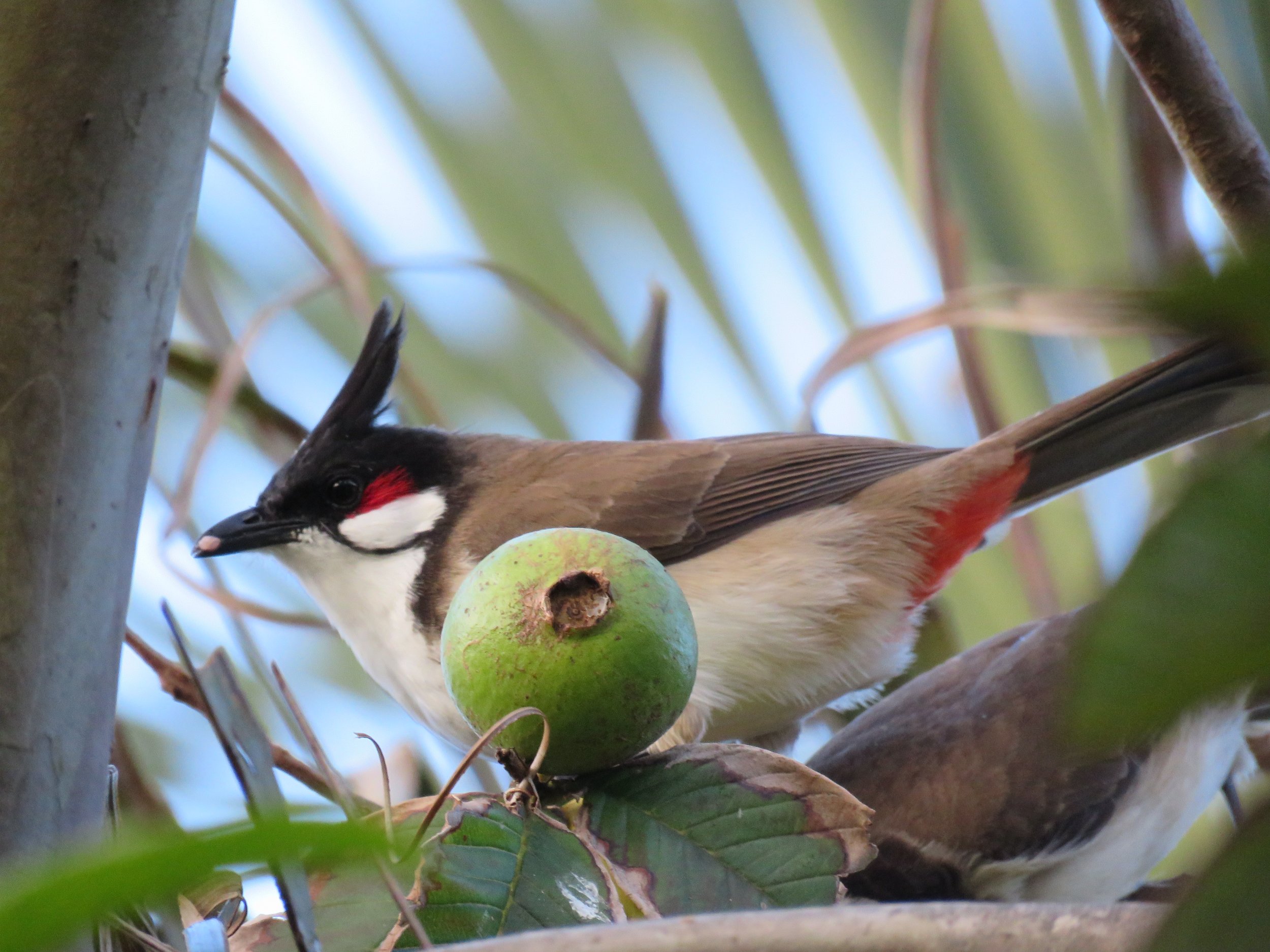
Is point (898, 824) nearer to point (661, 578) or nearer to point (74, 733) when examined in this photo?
point (661, 578)

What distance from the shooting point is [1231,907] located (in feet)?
0.91

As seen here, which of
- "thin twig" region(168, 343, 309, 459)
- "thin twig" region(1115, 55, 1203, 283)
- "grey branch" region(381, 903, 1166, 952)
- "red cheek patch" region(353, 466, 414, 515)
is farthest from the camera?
"red cheek patch" region(353, 466, 414, 515)

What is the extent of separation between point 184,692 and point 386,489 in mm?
951

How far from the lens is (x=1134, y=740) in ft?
0.96

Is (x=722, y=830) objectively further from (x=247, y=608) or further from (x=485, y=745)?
(x=247, y=608)

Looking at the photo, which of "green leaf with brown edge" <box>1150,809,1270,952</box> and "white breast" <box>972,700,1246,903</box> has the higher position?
"green leaf with brown edge" <box>1150,809,1270,952</box>

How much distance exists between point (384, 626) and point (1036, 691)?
3.51 ft

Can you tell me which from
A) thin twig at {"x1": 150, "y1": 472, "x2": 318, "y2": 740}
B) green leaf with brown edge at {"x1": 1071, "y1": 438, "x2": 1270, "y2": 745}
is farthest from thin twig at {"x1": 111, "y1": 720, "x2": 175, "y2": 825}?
green leaf with brown edge at {"x1": 1071, "y1": 438, "x2": 1270, "y2": 745}

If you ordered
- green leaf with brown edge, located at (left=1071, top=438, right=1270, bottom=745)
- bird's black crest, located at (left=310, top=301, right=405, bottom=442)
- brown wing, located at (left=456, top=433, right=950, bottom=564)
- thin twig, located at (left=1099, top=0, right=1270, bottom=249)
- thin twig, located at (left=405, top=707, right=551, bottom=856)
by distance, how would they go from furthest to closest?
brown wing, located at (left=456, top=433, right=950, bottom=564), bird's black crest, located at (left=310, top=301, right=405, bottom=442), thin twig, located at (left=1099, top=0, right=1270, bottom=249), thin twig, located at (left=405, top=707, right=551, bottom=856), green leaf with brown edge, located at (left=1071, top=438, right=1270, bottom=745)

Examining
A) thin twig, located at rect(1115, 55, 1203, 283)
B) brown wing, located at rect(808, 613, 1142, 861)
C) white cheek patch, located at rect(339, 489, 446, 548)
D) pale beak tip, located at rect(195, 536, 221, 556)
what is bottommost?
brown wing, located at rect(808, 613, 1142, 861)

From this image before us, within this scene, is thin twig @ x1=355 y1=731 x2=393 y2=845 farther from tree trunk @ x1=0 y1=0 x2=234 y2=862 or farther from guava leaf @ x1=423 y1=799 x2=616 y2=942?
tree trunk @ x1=0 y1=0 x2=234 y2=862

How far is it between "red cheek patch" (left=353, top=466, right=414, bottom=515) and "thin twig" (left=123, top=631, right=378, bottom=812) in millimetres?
867

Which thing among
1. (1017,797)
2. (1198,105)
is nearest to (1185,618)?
(1198,105)

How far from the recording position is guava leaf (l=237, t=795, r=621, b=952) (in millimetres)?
721
